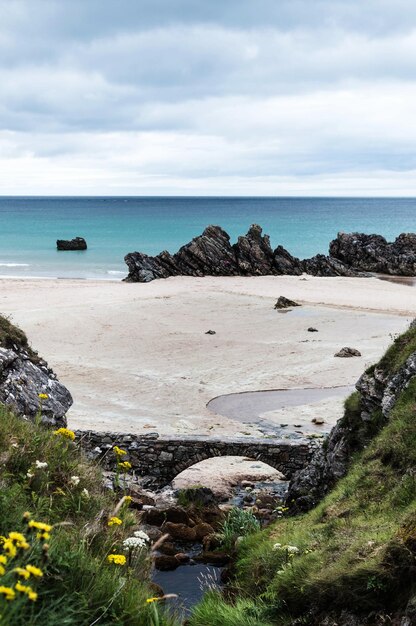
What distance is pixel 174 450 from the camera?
668 inches

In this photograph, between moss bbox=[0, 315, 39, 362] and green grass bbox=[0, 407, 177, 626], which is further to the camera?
moss bbox=[0, 315, 39, 362]

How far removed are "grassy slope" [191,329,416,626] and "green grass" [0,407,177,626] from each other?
7.27ft

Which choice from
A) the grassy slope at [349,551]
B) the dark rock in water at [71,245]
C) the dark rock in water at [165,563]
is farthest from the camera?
the dark rock in water at [71,245]

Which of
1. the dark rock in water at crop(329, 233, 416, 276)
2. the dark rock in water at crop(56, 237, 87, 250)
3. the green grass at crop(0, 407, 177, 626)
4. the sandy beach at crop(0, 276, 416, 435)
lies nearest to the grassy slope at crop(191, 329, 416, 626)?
the green grass at crop(0, 407, 177, 626)

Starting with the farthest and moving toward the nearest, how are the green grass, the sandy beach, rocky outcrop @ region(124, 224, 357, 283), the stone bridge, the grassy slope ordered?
1. rocky outcrop @ region(124, 224, 357, 283)
2. the sandy beach
3. the stone bridge
4. the grassy slope
5. the green grass

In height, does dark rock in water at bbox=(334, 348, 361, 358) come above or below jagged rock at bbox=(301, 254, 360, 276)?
below

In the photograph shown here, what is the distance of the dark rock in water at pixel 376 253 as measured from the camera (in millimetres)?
70438

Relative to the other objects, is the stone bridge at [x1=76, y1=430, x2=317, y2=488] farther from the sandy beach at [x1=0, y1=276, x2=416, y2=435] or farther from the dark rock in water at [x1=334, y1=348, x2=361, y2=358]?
the dark rock in water at [x1=334, y1=348, x2=361, y2=358]

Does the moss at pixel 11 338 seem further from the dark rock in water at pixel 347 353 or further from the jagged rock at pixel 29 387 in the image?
the dark rock in water at pixel 347 353

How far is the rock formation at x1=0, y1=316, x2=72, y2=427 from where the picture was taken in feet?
40.0

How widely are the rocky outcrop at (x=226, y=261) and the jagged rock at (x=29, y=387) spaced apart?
5069 cm

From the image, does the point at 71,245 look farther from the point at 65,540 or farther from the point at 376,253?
the point at 65,540

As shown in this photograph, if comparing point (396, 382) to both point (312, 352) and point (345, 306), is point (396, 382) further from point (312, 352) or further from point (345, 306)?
point (345, 306)

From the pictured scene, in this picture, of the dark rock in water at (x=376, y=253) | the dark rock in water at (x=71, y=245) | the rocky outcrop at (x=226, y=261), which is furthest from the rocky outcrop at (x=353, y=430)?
the dark rock in water at (x=71, y=245)
